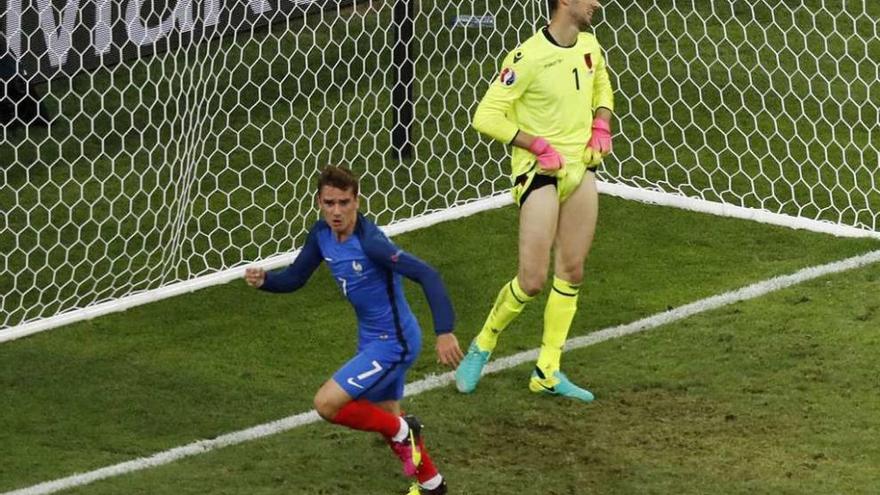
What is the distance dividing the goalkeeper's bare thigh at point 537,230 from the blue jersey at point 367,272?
122cm

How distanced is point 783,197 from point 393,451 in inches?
192

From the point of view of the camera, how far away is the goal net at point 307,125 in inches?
464

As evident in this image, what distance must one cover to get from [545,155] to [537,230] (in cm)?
37

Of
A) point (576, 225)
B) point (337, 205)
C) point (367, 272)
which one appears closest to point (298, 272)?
point (367, 272)

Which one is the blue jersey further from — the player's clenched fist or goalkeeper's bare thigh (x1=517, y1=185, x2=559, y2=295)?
goalkeeper's bare thigh (x1=517, y1=185, x2=559, y2=295)

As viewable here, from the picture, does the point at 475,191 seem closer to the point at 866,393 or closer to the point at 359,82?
the point at 359,82

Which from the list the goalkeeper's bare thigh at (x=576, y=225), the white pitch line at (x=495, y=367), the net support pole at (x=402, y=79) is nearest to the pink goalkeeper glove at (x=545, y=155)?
the goalkeeper's bare thigh at (x=576, y=225)

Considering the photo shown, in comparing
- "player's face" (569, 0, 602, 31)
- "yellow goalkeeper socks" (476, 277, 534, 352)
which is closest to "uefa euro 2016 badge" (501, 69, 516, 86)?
"player's face" (569, 0, 602, 31)

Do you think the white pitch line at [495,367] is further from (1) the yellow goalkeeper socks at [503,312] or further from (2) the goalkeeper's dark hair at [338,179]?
(2) the goalkeeper's dark hair at [338,179]

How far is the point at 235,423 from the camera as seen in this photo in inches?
364

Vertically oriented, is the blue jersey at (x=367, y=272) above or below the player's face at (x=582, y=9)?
below

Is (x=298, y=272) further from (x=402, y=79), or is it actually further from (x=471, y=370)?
(x=402, y=79)

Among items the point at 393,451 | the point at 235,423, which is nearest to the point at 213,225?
the point at 235,423

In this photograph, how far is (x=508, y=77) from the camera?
919 centimetres
